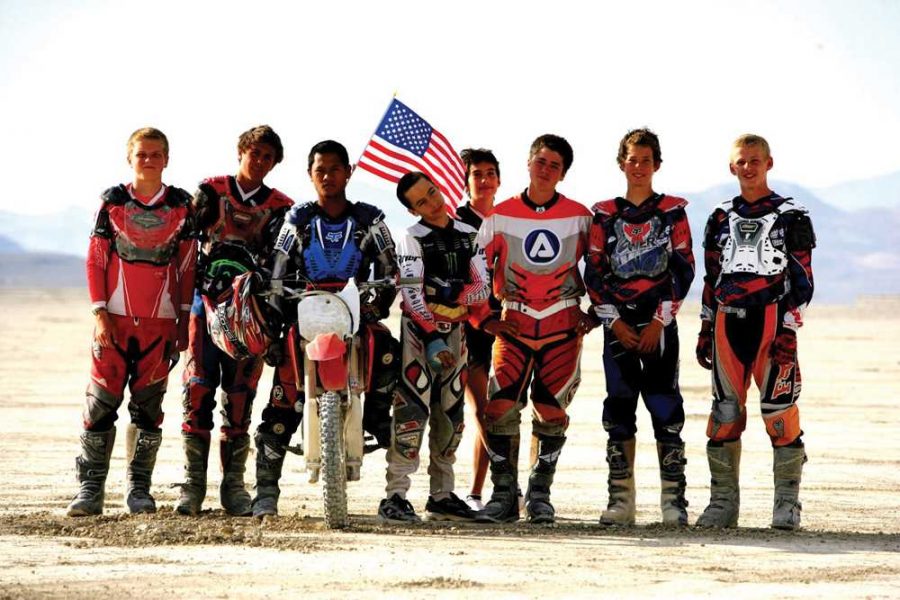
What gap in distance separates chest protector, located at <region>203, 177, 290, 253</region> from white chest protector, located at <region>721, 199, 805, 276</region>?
9.24 ft

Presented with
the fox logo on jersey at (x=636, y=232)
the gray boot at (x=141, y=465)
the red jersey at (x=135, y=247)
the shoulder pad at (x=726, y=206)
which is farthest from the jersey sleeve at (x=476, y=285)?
the gray boot at (x=141, y=465)

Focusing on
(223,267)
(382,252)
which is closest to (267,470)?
(223,267)

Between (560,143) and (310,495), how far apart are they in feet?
10.7

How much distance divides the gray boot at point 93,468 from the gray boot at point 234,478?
0.72m

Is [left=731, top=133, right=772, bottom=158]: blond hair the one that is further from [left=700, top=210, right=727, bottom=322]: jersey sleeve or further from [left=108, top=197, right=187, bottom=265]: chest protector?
[left=108, top=197, right=187, bottom=265]: chest protector

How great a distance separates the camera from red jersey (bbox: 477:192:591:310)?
8.97 m

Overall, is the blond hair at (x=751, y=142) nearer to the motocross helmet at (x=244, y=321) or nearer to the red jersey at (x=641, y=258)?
the red jersey at (x=641, y=258)

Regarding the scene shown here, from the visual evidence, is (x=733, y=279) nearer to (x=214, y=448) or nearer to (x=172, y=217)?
(x=172, y=217)

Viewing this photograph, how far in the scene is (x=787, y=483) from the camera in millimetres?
8828

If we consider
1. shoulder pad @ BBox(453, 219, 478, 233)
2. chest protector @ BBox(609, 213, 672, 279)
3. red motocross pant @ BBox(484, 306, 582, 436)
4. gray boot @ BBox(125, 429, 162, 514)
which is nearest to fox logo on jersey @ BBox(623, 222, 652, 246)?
chest protector @ BBox(609, 213, 672, 279)

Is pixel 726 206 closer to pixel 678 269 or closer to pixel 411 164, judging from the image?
pixel 678 269

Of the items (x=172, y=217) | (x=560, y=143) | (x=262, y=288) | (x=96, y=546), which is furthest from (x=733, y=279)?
(x=96, y=546)

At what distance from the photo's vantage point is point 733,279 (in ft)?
28.9

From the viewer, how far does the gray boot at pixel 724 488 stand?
8.80 meters
